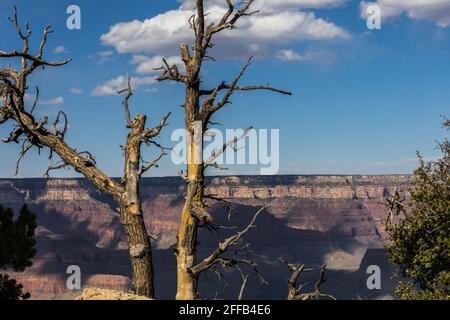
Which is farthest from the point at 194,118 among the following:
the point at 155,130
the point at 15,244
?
the point at 15,244

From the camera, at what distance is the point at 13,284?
23281mm

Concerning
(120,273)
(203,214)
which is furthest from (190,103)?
(120,273)

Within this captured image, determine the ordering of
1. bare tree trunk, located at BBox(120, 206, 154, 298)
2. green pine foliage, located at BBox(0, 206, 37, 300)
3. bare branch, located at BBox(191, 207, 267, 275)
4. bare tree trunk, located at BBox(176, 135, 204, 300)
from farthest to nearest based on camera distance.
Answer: green pine foliage, located at BBox(0, 206, 37, 300) < bare tree trunk, located at BBox(120, 206, 154, 298) < bare tree trunk, located at BBox(176, 135, 204, 300) < bare branch, located at BBox(191, 207, 267, 275)

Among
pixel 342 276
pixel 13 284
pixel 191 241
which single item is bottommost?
pixel 342 276

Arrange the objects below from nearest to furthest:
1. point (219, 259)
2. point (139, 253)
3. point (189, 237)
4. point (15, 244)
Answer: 1. point (219, 259)
2. point (189, 237)
3. point (139, 253)
4. point (15, 244)

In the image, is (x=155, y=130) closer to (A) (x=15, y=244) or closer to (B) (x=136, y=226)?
(B) (x=136, y=226)

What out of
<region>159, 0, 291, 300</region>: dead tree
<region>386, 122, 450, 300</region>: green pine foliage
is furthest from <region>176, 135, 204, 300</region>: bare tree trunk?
<region>386, 122, 450, 300</region>: green pine foliage

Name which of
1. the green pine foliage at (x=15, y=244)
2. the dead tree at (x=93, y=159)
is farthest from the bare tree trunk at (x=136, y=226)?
the green pine foliage at (x=15, y=244)

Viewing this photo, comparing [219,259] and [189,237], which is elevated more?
[189,237]

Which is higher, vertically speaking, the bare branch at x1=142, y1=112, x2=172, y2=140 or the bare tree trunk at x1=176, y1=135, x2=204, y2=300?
the bare branch at x1=142, y1=112, x2=172, y2=140

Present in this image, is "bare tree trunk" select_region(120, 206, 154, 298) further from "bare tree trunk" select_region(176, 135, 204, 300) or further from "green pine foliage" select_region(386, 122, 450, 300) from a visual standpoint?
"green pine foliage" select_region(386, 122, 450, 300)
